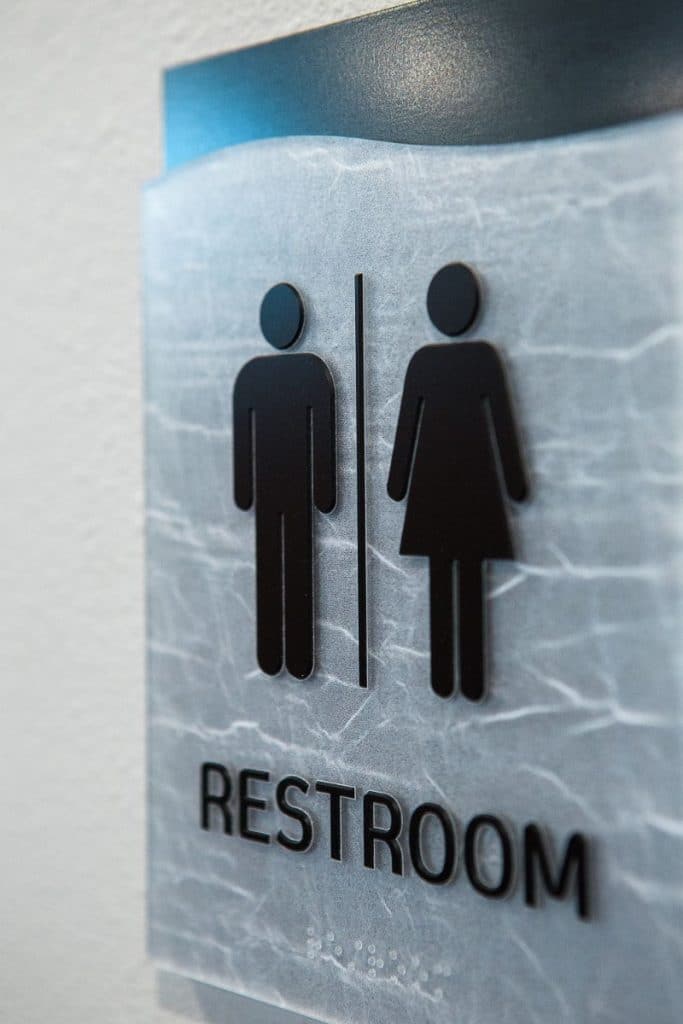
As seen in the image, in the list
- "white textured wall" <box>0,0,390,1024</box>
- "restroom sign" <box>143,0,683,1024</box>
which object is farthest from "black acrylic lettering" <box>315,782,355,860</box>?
"white textured wall" <box>0,0,390,1024</box>

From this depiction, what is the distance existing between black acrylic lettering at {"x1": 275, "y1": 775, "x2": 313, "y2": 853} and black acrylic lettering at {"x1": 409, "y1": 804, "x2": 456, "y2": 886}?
4.8 inches

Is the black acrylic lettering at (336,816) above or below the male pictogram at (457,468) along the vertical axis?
below

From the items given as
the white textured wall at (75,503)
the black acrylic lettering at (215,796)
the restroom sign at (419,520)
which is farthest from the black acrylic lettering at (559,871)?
the white textured wall at (75,503)

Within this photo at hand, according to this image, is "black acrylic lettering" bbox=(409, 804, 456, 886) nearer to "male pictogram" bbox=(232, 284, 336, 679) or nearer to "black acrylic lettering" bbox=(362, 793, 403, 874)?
"black acrylic lettering" bbox=(362, 793, 403, 874)

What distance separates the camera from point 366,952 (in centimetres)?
99

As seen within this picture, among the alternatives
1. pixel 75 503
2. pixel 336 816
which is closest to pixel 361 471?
pixel 336 816

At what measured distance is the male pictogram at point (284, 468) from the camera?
1.01m

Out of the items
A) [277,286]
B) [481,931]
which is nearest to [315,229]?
[277,286]

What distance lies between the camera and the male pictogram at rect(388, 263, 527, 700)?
89 cm

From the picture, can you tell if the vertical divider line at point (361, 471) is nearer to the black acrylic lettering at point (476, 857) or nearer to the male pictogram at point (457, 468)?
the male pictogram at point (457, 468)

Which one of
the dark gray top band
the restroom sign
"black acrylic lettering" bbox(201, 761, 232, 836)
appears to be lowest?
"black acrylic lettering" bbox(201, 761, 232, 836)

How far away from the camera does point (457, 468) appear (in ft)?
2.99

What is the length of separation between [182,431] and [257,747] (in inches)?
13.6

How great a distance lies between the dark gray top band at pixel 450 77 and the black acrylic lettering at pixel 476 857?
59 centimetres
